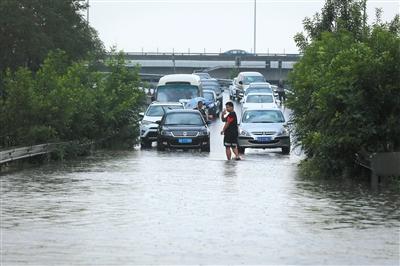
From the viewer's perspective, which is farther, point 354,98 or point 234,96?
point 234,96

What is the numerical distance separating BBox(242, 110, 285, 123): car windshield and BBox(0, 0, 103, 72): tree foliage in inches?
1297

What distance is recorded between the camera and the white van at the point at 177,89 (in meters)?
54.2

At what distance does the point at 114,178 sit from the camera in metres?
25.2

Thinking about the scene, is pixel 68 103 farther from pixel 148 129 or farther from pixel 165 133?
pixel 148 129

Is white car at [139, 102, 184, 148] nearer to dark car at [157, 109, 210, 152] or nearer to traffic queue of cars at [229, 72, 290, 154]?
dark car at [157, 109, 210, 152]

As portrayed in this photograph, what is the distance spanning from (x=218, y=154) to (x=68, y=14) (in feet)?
139

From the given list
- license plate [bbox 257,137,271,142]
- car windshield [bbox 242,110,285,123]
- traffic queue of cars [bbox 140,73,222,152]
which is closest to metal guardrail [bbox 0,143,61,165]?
traffic queue of cars [bbox 140,73,222,152]

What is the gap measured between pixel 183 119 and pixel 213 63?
117823 millimetres

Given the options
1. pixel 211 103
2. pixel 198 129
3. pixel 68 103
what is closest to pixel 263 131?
pixel 198 129

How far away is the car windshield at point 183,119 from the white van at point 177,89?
13973 mm

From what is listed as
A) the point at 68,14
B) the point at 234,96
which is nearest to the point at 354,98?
the point at 68,14

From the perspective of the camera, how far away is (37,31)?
73.4 metres

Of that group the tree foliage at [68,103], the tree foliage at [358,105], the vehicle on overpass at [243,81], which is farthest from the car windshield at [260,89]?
the tree foliage at [358,105]

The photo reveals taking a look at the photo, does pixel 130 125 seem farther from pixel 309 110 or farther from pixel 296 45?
pixel 309 110
